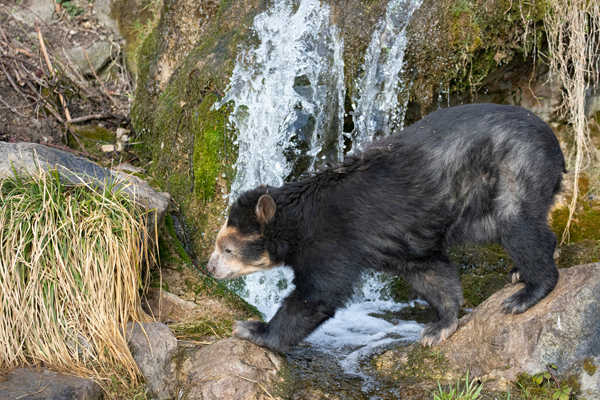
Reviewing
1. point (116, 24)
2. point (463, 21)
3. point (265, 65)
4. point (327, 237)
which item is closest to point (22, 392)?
point (327, 237)

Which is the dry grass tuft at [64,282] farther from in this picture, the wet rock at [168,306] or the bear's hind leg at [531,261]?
the bear's hind leg at [531,261]

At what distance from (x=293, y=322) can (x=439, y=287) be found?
1157 mm

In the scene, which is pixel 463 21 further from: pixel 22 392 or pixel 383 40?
pixel 22 392

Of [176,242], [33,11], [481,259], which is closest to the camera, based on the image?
[176,242]

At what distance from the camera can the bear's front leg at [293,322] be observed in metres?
3.65

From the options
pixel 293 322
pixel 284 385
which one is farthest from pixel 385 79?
pixel 284 385

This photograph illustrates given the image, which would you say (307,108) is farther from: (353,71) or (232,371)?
(232,371)

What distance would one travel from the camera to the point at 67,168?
13.4 feet

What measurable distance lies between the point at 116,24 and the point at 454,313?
Answer: 23.3 feet

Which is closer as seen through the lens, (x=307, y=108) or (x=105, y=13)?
(x=307, y=108)

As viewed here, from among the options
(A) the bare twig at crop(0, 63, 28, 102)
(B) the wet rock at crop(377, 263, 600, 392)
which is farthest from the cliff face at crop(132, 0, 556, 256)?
(B) the wet rock at crop(377, 263, 600, 392)

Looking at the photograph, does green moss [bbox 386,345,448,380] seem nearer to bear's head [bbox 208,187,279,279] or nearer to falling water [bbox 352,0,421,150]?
bear's head [bbox 208,187,279,279]

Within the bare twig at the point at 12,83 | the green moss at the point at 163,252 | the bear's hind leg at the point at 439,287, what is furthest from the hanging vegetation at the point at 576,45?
the bare twig at the point at 12,83

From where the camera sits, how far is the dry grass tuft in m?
3.42
